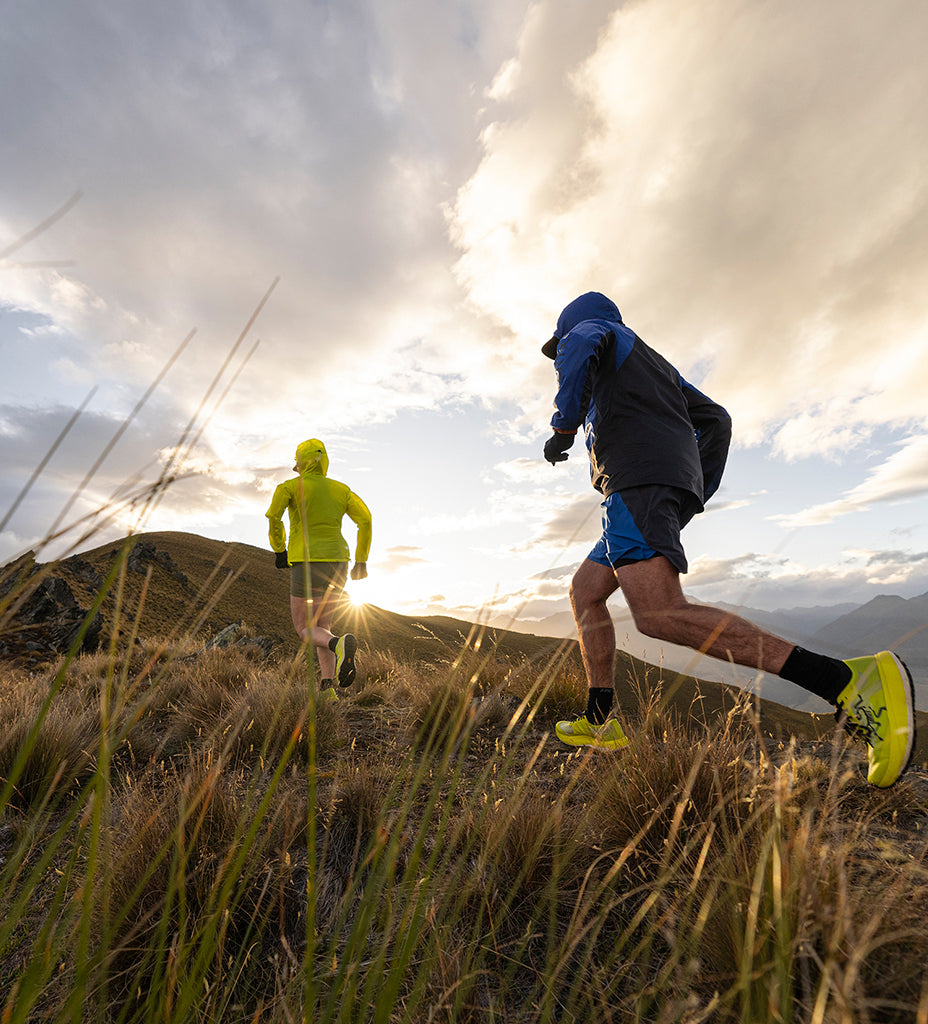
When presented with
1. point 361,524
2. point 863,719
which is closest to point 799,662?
point 863,719

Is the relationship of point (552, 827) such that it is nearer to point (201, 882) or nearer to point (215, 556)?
point (201, 882)

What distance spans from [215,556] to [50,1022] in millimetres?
35404

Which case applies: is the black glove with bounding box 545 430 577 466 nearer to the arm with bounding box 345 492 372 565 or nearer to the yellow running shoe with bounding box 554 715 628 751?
the yellow running shoe with bounding box 554 715 628 751

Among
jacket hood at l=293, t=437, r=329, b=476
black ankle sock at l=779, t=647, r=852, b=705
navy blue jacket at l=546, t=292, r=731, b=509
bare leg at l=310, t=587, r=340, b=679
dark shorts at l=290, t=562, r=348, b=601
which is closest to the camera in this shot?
black ankle sock at l=779, t=647, r=852, b=705

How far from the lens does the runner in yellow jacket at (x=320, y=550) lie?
4520mm

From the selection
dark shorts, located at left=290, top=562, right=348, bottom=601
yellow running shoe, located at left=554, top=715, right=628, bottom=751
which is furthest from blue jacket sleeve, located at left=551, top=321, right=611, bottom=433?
dark shorts, located at left=290, top=562, right=348, bottom=601

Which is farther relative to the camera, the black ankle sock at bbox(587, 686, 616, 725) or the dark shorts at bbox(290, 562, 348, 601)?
the dark shorts at bbox(290, 562, 348, 601)

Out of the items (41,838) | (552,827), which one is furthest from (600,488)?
(41,838)

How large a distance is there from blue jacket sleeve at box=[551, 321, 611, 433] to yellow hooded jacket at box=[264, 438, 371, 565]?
115 inches

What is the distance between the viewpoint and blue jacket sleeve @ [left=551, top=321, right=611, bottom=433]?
234 centimetres

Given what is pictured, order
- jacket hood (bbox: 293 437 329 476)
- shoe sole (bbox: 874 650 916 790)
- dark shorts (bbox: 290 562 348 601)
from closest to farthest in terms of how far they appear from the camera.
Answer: shoe sole (bbox: 874 650 916 790)
dark shorts (bbox: 290 562 348 601)
jacket hood (bbox: 293 437 329 476)

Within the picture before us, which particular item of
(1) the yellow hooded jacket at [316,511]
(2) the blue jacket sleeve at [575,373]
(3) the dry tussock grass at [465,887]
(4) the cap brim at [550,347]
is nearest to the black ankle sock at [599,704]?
(3) the dry tussock grass at [465,887]

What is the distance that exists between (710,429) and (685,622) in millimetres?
1285

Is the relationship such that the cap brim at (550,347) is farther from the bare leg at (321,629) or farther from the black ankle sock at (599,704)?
the bare leg at (321,629)
